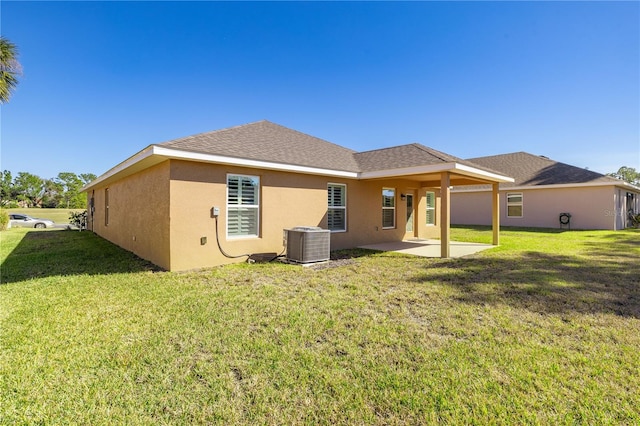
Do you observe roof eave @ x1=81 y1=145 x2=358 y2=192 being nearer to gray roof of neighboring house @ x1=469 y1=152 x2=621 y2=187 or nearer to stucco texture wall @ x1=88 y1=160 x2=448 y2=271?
stucco texture wall @ x1=88 y1=160 x2=448 y2=271

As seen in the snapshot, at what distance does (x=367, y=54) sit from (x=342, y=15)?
221 centimetres

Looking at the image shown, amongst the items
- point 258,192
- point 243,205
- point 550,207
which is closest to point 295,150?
point 258,192

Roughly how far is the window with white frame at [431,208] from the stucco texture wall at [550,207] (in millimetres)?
9231

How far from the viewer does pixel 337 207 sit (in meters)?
10.4

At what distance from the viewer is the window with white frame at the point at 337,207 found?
10.2 meters

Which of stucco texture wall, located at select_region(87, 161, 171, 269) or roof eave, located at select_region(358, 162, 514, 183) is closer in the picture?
stucco texture wall, located at select_region(87, 161, 171, 269)

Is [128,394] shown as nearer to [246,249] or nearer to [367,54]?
[246,249]

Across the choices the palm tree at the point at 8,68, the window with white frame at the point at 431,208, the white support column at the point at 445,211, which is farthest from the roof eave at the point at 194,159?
the window with white frame at the point at 431,208

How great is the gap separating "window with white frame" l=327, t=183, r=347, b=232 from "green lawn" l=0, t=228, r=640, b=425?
4.36 m

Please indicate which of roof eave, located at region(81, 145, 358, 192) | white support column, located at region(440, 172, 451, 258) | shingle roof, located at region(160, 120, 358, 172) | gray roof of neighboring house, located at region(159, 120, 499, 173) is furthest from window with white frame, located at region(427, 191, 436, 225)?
roof eave, located at region(81, 145, 358, 192)

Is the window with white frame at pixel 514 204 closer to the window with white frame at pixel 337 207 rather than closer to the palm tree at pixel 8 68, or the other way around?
the window with white frame at pixel 337 207

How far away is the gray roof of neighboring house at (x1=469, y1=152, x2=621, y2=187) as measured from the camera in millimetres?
17938

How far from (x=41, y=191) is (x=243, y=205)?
79.4m

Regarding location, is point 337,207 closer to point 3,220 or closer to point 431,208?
point 431,208
